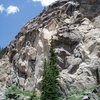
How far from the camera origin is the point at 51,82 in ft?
179

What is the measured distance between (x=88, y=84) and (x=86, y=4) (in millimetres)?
16419

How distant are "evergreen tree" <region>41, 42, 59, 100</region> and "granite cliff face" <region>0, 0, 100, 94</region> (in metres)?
2.88

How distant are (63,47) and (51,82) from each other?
9.56 metres

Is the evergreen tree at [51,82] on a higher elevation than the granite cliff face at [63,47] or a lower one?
lower

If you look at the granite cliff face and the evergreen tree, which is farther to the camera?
the granite cliff face

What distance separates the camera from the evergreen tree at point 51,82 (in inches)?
2116

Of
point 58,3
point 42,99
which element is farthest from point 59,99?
point 58,3

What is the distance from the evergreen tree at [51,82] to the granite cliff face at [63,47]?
9.44 ft

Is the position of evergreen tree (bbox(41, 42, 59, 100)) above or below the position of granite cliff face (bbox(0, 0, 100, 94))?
below

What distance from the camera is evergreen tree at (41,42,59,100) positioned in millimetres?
53750

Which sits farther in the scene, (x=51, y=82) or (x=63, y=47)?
(x=63, y=47)

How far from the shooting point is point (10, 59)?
78938mm

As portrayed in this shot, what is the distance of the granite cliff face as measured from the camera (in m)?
58.0

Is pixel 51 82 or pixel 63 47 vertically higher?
pixel 63 47
